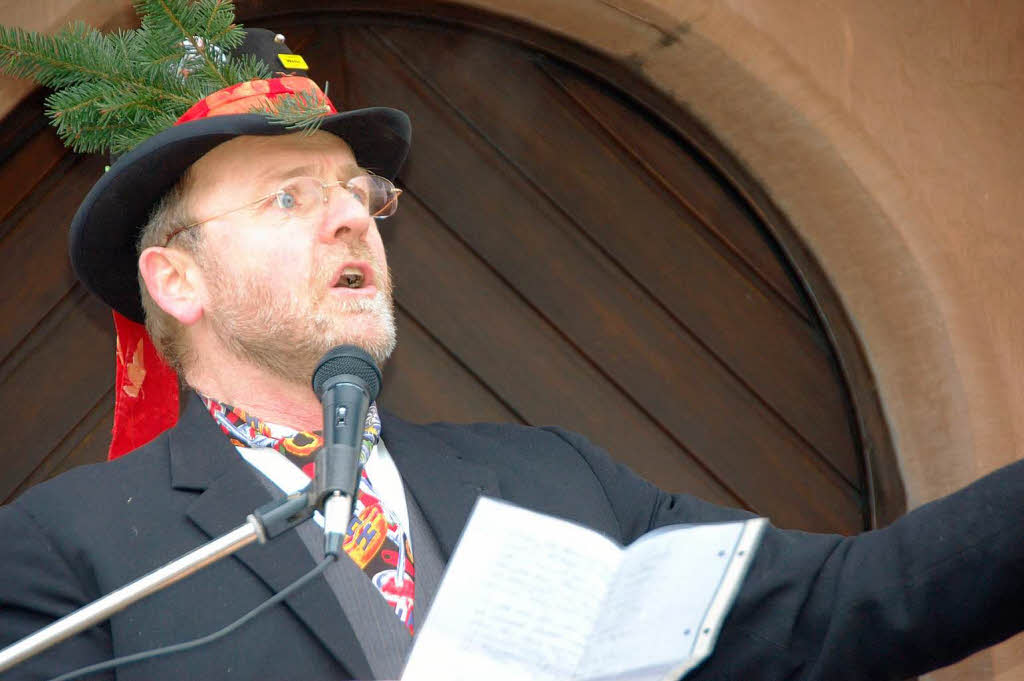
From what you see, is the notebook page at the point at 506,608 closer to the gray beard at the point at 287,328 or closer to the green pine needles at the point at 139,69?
the gray beard at the point at 287,328

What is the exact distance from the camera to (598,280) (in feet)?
7.93

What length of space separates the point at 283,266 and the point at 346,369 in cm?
60

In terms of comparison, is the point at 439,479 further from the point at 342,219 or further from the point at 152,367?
the point at 152,367

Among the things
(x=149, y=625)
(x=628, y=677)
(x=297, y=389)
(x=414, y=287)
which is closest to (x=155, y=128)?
(x=297, y=389)

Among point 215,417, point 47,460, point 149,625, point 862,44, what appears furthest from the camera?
point 862,44

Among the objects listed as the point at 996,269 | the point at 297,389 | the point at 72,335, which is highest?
the point at 996,269

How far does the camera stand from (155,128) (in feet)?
6.25

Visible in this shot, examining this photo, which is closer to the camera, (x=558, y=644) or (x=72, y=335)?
(x=558, y=644)

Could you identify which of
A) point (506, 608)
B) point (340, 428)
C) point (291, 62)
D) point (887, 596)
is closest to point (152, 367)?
point (291, 62)

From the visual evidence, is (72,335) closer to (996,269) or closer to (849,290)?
(849,290)

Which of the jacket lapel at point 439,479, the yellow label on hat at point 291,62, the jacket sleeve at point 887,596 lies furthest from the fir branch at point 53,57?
the jacket sleeve at point 887,596

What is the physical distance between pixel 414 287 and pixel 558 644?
4.12 ft

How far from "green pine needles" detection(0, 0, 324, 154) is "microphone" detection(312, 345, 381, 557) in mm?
634

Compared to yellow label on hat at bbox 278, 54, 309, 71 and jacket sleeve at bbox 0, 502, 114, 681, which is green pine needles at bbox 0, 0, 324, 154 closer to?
yellow label on hat at bbox 278, 54, 309, 71
